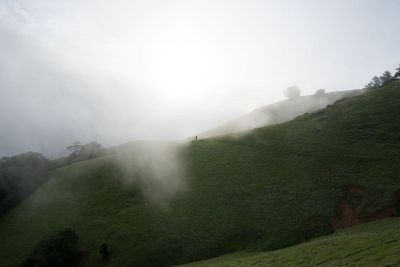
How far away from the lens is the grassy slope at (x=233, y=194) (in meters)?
55.2

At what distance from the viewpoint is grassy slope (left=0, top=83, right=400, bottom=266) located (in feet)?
181

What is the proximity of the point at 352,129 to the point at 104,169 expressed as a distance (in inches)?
2583

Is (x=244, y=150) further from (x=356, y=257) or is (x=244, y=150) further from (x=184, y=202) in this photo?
(x=356, y=257)

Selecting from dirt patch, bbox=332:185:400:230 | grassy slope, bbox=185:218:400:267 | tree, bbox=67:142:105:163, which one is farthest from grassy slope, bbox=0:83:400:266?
tree, bbox=67:142:105:163

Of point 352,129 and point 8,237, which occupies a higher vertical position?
point 352,129

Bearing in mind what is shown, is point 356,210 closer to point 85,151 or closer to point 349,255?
point 349,255

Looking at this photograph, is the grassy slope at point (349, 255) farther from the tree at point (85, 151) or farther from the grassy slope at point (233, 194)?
the tree at point (85, 151)

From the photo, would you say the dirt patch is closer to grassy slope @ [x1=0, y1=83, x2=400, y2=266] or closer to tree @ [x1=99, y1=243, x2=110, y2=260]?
grassy slope @ [x1=0, y1=83, x2=400, y2=266]

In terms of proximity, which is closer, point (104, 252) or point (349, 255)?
point (349, 255)

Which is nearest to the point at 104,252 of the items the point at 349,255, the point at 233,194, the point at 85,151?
the point at 233,194

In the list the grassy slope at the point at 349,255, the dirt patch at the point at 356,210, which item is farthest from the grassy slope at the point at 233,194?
the grassy slope at the point at 349,255

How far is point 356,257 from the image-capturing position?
2678 centimetres

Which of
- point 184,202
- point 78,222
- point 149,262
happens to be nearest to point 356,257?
point 149,262

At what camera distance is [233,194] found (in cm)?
6619
